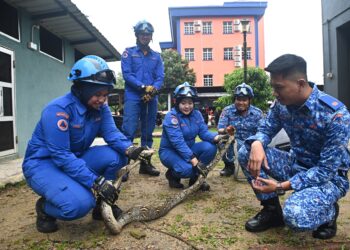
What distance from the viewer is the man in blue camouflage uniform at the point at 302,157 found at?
2105mm

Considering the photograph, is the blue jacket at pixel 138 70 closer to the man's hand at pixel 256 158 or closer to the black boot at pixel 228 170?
the black boot at pixel 228 170

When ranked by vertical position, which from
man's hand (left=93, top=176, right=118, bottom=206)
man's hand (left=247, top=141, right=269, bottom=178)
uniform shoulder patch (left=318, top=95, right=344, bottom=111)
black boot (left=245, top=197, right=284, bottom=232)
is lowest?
black boot (left=245, top=197, right=284, bottom=232)

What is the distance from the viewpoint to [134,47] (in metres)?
4.53

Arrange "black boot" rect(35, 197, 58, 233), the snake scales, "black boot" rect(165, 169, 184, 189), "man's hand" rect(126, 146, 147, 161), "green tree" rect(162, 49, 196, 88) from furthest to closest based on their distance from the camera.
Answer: "green tree" rect(162, 49, 196, 88) → "black boot" rect(165, 169, 184, 189) → "man's hand" rect(126, 146, 147, 161) → "black boot" rect(35, 197, 58, 233) → the snake scales

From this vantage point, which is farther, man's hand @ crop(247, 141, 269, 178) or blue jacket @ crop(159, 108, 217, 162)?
blue jacket @ crop(159, 108, 217, 162)

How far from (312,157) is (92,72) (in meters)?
1.68

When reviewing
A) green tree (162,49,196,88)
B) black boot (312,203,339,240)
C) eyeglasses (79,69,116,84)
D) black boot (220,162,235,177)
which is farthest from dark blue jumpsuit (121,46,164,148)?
green tree (162,49,196,88)

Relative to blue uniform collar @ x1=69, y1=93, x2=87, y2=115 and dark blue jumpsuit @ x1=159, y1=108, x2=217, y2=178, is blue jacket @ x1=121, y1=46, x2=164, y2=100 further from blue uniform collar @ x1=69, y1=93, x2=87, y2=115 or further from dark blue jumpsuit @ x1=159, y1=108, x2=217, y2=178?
blue uniform collar @ x1=69, y1=93, x2=87, y2=115

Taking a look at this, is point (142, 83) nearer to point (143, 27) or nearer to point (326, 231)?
point (143, 27)

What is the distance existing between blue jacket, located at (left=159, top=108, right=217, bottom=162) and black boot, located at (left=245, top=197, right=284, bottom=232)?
3.70 ft

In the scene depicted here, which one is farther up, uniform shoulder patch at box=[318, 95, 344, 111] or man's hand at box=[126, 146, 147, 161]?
uniform shoulder patch at box=[318, 95, 344, 111]

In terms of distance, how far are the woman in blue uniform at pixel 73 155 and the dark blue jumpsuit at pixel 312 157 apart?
108 centimetres

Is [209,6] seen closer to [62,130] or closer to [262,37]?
[262,37]

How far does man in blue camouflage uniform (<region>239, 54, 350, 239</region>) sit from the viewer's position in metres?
2.11
